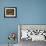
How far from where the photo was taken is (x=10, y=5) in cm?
467

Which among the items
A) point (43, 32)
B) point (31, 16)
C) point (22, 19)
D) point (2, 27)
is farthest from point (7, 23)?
point (43, 32)

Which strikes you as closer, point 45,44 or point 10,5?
point 45,44

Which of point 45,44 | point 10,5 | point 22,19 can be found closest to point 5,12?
point 10,5

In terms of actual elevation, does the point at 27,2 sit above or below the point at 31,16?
above

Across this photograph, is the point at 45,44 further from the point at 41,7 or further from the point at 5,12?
the point at 5,12

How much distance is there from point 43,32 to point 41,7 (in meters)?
0.89

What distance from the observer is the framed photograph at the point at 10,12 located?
466cm

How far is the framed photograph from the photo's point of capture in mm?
4660

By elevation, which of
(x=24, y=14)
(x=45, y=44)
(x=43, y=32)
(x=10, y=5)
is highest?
(x=10, y=5)

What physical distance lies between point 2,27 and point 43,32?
1418mm

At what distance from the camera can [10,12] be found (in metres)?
4.68

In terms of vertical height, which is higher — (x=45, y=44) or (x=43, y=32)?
(x=43, y=32)

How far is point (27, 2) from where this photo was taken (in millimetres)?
4680

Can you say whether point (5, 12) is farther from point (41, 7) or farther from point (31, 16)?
point (41, 7)
